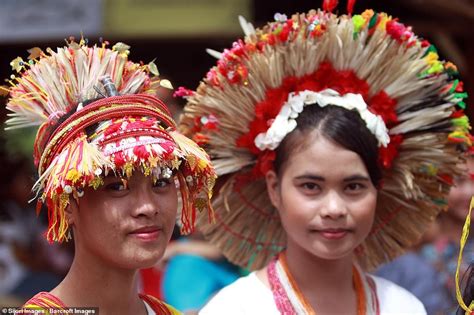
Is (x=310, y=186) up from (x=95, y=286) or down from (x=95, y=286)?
up

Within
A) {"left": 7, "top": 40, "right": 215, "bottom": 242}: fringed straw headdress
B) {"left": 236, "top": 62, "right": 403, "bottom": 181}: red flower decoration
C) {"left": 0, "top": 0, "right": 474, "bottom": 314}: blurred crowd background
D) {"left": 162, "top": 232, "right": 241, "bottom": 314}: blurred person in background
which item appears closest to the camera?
{"left": 7, "top": 40, "right": 215, "bottom": 242}: fringed straw headdress

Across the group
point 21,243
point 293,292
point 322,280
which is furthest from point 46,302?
point 21,243

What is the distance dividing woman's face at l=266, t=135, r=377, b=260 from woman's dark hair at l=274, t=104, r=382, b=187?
3 cm

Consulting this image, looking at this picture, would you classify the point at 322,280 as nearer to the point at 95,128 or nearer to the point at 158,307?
the point at 158,307

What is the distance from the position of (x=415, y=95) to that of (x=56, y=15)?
3635 mm

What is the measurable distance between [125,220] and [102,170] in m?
0.19

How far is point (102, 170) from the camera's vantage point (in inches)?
128

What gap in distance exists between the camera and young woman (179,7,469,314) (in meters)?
4.02

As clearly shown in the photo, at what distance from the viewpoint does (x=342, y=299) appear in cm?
416

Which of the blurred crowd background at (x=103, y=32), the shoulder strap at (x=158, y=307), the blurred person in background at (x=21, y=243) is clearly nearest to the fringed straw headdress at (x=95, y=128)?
the shoulder strap at (x=158, y=307)

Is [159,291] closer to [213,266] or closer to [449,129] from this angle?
[213,266]

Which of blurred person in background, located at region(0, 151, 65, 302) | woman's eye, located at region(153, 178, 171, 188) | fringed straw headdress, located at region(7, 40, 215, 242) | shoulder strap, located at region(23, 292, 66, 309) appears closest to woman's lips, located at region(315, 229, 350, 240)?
fringed straw headdress, located at region(7, 40, 215, 242)

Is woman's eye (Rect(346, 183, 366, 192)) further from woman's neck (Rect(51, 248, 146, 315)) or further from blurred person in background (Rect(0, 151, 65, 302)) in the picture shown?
blurred person in background (Rect(0, 151, 65, 302))

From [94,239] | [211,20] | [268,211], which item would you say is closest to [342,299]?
[268,211]
